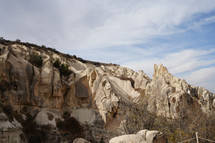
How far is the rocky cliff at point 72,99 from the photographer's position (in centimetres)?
1967

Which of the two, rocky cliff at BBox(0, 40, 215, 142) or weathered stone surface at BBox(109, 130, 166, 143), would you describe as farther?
rocky cliff at BBox(0, 40, 215, 142)

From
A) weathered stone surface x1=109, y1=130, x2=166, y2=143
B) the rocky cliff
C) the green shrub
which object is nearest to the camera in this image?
weathered stone surface x1=109, y1=130, x2=166, y2=143

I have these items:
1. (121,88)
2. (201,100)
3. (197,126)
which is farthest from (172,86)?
(197,126)

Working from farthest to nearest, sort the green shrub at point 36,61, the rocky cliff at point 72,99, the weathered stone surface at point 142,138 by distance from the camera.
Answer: the green shrub at point 36,61
the rocky cliff at point 72,99
the weathered stone surface at point 142,138

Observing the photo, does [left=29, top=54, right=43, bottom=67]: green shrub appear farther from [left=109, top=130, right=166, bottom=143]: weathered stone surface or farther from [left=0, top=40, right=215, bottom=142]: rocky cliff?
[left=109, top=130, right=166, bottom=143]: weathered stone surface

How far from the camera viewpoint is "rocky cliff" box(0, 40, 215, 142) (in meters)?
19.7

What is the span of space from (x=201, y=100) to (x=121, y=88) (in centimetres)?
928

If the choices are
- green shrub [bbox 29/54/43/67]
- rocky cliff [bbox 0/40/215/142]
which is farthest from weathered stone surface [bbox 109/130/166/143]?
green shrub [bbox 29/54/43/67]

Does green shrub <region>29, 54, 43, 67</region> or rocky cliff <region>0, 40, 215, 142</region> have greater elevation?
green shrub <region>29, 54, 43, 67</region>

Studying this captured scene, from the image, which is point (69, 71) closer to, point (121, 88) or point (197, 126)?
point (121, 88)

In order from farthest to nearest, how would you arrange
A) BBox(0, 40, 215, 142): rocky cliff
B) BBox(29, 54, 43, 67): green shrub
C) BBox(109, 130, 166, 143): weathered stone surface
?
BBox(29, 54, 43, 67): green shrub
BBox(0, 40, 215, 142): rocky cliff
BBox(109, 130, 166, 143): weathered stone surface

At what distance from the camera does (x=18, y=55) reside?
79.3ft

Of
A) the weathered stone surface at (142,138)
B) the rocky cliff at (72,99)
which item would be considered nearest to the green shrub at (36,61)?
the rocky cliff at (72,99)

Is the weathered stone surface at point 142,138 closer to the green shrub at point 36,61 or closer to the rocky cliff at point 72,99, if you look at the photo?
the rocky cliff at point 72,99
